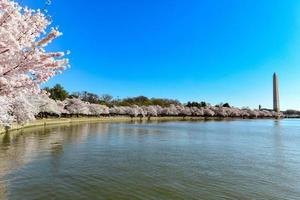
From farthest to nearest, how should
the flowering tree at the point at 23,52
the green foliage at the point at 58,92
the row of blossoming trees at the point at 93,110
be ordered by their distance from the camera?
the green foliage at the point at 58,92 < the row of blossoming trees at the point at 93,110 < the flowering tree at the point at 23,52

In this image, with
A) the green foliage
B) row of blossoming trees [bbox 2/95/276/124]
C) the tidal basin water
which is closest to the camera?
→ the tidal basin water

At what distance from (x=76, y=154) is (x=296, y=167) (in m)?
13.5

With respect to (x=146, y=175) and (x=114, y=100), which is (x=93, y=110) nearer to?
(x=114, y=100)

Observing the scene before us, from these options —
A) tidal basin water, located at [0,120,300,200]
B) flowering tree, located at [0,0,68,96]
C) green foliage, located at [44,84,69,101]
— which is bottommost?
tidal basin water, located at [0,120,300,200]

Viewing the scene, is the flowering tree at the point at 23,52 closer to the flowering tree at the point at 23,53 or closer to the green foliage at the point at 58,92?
the flowering tree at the point at 23,53

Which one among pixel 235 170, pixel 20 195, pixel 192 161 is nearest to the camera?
pixel 20 195

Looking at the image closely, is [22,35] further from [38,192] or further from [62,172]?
[62,172]

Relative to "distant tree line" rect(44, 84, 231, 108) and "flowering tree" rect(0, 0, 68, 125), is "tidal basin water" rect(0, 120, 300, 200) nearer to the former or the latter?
"flowering tree" rect(0, 0, 68, 125)

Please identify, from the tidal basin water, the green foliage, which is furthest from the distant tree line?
the tidal basin water

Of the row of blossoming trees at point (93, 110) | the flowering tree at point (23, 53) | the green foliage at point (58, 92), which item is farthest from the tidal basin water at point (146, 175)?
the green foliage at point (58, 92)

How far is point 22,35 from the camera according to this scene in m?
6.01

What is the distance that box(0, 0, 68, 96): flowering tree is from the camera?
5562 millimetres

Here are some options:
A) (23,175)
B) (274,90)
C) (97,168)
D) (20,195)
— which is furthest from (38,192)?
(274,90)

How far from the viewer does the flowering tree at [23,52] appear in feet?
18.2
